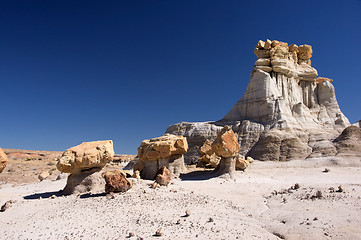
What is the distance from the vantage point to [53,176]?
17.0 metres

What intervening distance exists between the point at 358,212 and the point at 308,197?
1766 mm

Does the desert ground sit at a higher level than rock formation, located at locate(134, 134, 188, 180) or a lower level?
lower

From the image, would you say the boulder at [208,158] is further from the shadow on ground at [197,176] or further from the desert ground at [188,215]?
the desert ground at [188,215]

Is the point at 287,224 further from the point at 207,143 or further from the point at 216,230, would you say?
the point at 207,143

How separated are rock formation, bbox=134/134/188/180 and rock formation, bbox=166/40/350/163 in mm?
8270

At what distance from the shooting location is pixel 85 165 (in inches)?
337

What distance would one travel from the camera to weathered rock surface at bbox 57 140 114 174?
8.38 meters

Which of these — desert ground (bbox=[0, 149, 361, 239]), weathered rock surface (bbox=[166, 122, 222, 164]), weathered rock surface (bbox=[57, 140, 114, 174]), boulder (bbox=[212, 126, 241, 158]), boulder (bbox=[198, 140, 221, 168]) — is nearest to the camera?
desert ground (bbox=[0, 149, 361, 239])

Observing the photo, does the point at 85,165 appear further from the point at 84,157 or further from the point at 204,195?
the point at 204,195

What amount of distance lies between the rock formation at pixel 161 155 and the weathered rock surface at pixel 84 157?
400 centimetres

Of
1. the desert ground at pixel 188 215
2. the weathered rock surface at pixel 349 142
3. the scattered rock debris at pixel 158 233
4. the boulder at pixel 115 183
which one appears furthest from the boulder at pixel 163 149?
the weathered rock surface at pixel 349 142

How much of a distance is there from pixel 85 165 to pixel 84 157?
13.8 inches

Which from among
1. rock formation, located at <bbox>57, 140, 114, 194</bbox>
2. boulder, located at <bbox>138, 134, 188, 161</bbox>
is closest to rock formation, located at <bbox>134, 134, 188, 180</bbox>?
boulder, located at <bbox>138, 134, 188, 161</bbox>

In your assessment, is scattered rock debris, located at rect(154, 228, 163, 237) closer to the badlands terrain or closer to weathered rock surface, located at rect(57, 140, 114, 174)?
the badlands terrain
